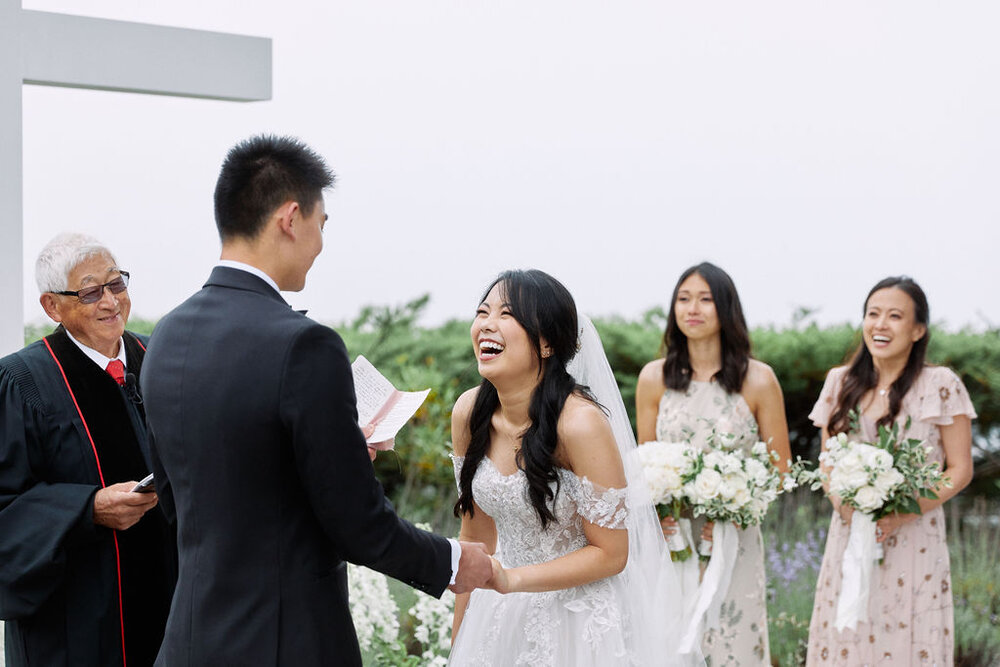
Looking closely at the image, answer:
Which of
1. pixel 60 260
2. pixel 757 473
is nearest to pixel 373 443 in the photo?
pixel 60 260

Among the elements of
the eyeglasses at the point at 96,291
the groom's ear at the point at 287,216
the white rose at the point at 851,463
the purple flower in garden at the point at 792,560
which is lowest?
the purple flower in garden at the point at 792,560

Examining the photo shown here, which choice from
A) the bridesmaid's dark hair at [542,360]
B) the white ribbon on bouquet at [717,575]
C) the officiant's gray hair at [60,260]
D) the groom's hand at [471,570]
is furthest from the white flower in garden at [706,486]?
the officiant's gray hair at [60,260]

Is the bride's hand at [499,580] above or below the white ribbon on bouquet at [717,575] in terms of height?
above

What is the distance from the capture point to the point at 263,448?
→ 2.56m

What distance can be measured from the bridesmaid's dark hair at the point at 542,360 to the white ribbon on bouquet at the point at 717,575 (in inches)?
72.2

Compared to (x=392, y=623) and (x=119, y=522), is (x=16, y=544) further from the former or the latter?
(x=392, y=623)

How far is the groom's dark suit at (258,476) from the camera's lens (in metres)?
2.55

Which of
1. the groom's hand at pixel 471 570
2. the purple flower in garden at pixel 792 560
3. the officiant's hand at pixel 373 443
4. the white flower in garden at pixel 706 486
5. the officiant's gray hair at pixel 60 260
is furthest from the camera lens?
the purple flower in garden at pixel 792 560

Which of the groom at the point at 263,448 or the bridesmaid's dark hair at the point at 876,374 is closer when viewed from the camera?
the groom at the point at 263,448

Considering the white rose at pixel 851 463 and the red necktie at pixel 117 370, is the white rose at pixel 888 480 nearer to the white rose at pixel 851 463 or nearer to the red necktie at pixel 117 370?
the white rose at pixel 851 463

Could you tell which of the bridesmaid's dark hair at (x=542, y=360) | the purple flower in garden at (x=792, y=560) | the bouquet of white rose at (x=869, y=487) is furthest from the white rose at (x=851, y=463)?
the purple flower in garden at (x=792, y=560)

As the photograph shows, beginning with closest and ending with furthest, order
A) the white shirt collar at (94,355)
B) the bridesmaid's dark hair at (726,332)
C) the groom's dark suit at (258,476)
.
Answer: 1. the groom's dark suit at (258,476)
2. the white shirt collar at (94,355)
3. the bridesmaid's dark hair at (726,332)

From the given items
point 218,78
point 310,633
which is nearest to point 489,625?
point 310,633

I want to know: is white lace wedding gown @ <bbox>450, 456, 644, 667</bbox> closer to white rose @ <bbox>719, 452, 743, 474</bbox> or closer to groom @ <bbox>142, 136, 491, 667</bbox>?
groom @ <bbox>142, 136, 491, 667</bbox>
